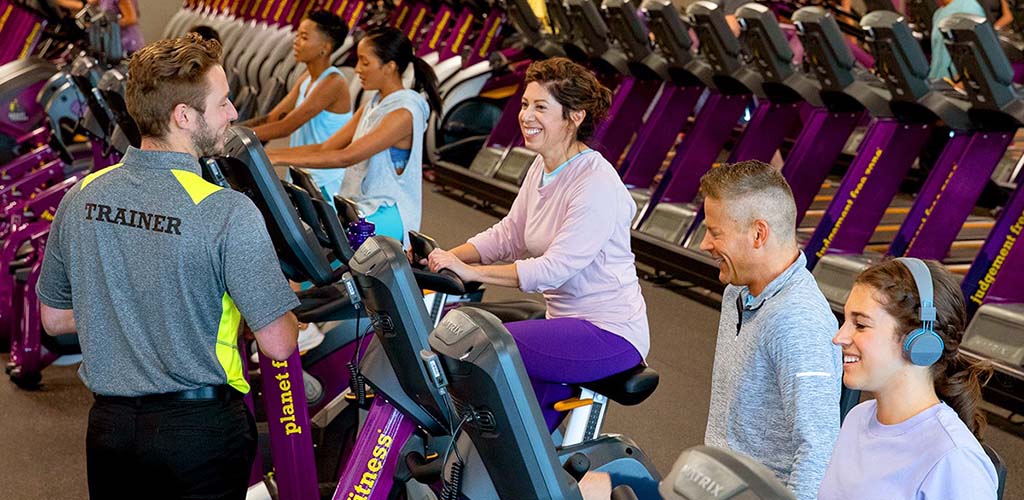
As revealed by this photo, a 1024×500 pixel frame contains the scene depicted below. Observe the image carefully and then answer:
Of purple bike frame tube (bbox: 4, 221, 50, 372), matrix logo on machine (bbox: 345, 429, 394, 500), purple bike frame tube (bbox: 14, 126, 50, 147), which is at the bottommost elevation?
purple bike frame tube (bbox: 14, 126, 50, 147)

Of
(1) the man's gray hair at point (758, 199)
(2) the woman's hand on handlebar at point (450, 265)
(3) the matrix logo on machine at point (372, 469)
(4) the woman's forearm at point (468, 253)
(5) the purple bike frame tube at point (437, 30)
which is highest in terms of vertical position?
(1) the man's gray hair at point (758, 199)

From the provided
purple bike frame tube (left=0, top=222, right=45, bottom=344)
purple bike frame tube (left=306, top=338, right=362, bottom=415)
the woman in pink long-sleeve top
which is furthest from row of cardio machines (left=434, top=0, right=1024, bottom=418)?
purple bike frame tube (left=0, top=222, right=45, bottom=344)

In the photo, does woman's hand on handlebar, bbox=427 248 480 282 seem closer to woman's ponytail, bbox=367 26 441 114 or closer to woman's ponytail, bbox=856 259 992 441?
woman's ponytail, bbox=856 259 992 441

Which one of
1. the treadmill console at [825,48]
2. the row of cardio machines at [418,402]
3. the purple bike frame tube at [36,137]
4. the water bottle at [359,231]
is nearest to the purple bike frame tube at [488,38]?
Answer: the purple bike frame tube at [36,137]

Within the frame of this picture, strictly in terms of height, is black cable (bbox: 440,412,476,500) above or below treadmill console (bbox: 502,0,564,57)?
above

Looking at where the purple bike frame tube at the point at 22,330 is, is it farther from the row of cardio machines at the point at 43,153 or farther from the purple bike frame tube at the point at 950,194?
the purple bike frame tube at the point at 950,194

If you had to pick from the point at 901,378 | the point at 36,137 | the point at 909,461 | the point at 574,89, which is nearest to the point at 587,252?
the point at 574,89

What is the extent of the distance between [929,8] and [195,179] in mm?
8032

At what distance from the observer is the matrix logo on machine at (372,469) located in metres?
2.90

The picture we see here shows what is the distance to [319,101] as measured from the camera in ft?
17.5

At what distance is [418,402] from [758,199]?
2.85ft

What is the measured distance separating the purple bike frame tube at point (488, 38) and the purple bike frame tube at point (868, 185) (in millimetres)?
3952

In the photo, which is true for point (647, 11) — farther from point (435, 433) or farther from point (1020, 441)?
point (435, 433)

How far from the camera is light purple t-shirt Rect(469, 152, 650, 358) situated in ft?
10.8
